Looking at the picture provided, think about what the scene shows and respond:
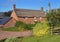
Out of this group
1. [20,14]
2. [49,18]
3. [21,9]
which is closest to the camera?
[49,18]

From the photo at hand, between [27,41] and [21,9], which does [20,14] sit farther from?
[27,41]

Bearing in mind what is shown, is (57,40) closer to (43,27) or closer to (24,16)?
(43,27)

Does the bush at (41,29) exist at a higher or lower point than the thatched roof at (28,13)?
lower

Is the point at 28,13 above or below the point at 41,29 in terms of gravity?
above

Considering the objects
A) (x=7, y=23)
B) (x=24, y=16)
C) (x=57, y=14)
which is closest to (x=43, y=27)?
(x=57, y=14)

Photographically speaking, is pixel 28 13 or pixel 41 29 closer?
pixel 41 29

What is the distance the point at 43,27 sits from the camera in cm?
2497

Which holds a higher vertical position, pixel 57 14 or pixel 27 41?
pixel 57 14

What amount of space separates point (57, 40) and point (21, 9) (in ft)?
168

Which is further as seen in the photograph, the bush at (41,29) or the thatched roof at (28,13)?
the thatched roof at (28,13)

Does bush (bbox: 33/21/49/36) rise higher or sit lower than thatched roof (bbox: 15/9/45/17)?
lower

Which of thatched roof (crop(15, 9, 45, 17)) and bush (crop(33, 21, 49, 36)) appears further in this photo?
thatched roof (crop(15, 9, 45, 17))

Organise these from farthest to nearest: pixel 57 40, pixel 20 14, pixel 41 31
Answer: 1. pixel 20 14
2. pixel 41 31
3. pixel 57 40

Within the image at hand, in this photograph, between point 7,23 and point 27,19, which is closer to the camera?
point 7,23
